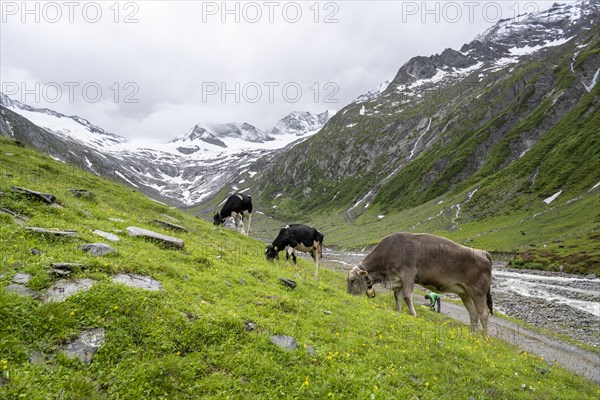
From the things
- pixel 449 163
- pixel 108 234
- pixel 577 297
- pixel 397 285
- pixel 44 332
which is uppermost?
pixel 449 163

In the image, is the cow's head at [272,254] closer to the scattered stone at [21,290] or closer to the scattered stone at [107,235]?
the scattered stone at [107,235]

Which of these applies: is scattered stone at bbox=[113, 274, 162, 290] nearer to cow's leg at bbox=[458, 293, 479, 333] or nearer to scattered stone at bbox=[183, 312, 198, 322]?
scattered stone at bbox=[183, 312, 198, 322]

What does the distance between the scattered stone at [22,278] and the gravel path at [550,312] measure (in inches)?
736

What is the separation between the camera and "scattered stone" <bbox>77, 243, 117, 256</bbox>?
37.7 ft

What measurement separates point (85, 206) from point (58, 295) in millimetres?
11382

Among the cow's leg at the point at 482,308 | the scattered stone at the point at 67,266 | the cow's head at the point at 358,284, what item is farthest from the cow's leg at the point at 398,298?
the scattered stone at the point at 67,266

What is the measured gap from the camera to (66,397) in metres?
6.13

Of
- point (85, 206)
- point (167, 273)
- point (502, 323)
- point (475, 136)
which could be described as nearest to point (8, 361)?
point (167, 273)

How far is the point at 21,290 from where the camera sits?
8.25 meters

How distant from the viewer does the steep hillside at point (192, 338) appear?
7043 millimetres

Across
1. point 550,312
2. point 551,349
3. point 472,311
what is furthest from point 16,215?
point 550,312

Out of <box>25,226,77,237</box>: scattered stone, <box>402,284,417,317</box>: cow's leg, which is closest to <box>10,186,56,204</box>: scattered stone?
<box>25,226,77,237</box>: scattered stone

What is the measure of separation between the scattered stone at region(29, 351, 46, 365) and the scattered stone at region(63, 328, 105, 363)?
378mm

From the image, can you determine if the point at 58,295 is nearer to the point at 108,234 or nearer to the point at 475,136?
the point at 108,234
